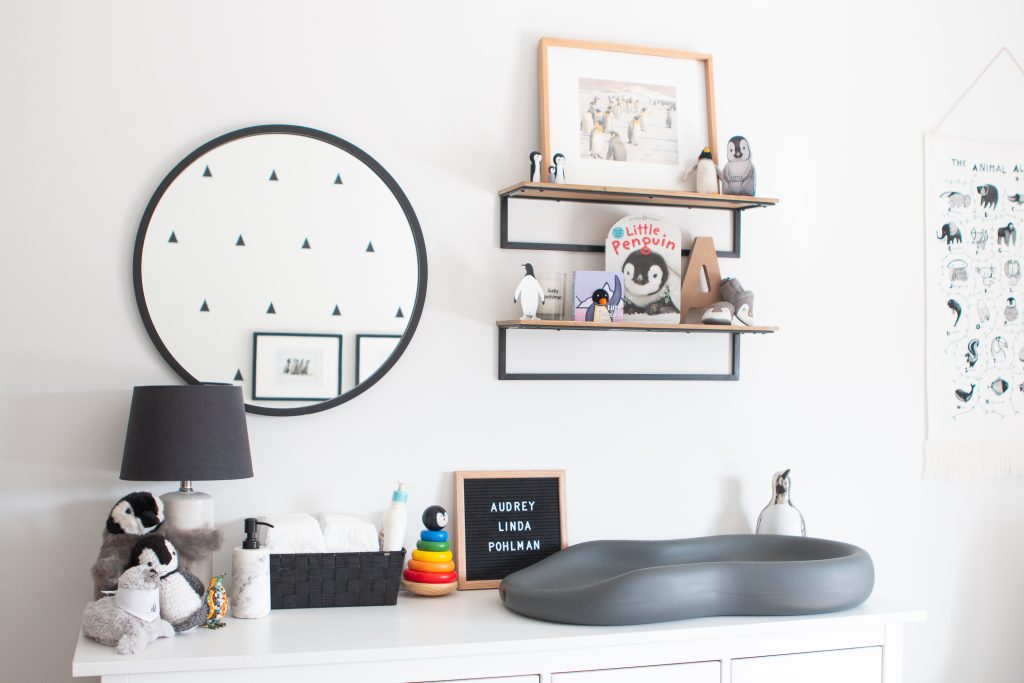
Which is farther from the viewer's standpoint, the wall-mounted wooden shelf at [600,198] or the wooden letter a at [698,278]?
the wooden letter a at [698,278]

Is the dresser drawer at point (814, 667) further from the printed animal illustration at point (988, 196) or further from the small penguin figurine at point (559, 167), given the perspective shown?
the printed animal illustration at point (988, 196)

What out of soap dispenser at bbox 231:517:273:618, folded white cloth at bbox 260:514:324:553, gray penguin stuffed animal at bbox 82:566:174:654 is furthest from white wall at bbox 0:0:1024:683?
gray penguin stuffed animal at bbox 82:566:174:654

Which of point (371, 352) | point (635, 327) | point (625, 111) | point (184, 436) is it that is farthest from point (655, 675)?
point (625, 111)

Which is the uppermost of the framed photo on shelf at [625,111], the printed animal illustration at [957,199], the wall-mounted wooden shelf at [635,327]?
the framed photo on shelf at [625,111]

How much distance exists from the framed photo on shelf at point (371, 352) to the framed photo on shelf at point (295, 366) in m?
0.04

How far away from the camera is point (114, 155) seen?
2.12 metres

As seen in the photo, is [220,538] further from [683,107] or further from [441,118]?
[683,107]

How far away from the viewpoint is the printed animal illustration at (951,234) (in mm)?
2732

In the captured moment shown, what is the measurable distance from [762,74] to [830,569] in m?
1.32

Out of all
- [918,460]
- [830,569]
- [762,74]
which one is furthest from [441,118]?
[918,460]

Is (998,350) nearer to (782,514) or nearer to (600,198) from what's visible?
(782,514)

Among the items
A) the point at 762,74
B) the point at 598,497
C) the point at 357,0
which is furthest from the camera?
the point at 762,74

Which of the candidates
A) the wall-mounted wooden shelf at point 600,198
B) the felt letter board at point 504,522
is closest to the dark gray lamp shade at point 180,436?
the felt letter board at point 504,522

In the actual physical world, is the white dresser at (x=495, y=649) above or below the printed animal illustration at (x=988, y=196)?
below
